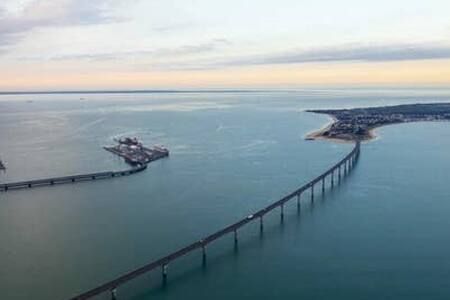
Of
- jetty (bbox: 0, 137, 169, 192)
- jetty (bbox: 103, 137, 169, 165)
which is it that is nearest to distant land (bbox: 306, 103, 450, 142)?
jetty (bbox: 103, 137, 169, 165)

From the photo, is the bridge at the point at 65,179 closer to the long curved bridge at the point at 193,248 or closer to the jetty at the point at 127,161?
the jetty at the point at 127,161

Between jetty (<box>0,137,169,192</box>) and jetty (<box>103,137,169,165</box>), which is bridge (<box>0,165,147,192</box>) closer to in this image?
Answer: jetty (<box>0,137,169,192</box>)

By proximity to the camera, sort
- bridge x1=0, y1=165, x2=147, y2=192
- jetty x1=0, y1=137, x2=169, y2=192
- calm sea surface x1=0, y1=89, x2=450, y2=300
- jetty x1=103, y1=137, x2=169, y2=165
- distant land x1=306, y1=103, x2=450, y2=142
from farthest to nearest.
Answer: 1. distant land x1=306, y1=103, x2=450, y2=142
2. jetty x1=103, y1=137, x2=169, y2=165
3. jetty x1=0, y1=137, x2=169, y2=192
4. bridge x1=0, y1=165, x2=147, y2=192
5. calm sea surface x1=0, y1=89, x2=450, y2=300

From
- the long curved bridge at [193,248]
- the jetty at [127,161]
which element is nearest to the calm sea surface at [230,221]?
the long curved bridge at [193,248]

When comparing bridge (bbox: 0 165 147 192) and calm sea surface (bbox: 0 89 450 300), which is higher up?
bridge (bbox: 0 165 147 192)

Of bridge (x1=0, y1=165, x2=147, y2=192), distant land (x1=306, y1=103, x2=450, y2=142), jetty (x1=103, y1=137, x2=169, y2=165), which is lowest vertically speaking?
bridge (x1=0, y1=165, x2=147, y2=192)

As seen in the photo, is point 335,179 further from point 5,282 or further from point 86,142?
point 86,142
